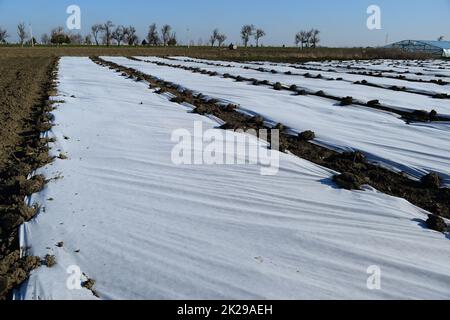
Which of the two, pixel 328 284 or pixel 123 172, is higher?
pixel 123 172

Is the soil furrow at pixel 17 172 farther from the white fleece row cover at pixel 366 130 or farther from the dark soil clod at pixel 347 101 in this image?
the dark soil clod at pixel 347 101

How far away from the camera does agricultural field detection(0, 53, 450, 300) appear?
238 cm

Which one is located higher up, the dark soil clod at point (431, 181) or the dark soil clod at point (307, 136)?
the dark soil clod at point (307, 136)

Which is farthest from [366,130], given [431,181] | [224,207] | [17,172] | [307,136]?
[17,172]

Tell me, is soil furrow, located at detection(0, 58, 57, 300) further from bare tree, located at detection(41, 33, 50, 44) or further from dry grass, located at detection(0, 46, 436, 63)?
bare tree, located at detection(41, 33, 50, 44)

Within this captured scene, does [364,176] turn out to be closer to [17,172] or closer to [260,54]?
[17,172]

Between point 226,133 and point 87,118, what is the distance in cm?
251

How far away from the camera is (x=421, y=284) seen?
2.32 meters

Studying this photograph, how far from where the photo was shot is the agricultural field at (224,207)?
7.79ft

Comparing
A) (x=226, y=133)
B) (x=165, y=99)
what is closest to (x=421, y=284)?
(x=226, y=133)

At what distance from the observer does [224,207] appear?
328 centimetres

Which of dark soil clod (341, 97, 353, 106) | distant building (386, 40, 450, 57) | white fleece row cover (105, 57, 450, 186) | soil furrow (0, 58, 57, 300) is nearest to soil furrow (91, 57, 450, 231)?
white fleece row cover (105, 57, 450, 186)

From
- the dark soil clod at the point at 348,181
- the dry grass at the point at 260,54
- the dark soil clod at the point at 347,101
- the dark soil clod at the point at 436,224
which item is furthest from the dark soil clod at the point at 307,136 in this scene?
the dry grass at the point at 260,54
